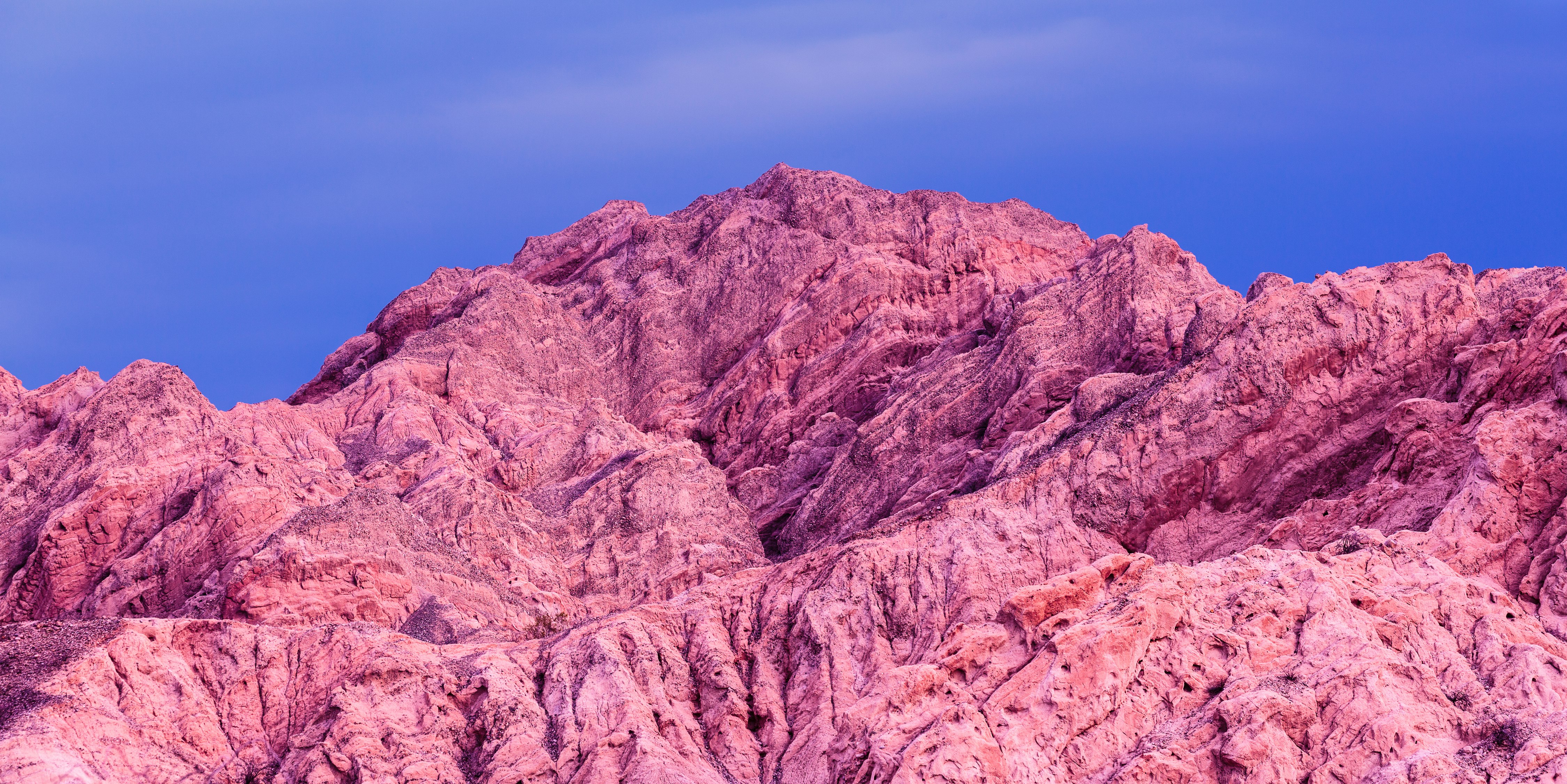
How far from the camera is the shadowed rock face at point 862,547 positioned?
4506 centimetres

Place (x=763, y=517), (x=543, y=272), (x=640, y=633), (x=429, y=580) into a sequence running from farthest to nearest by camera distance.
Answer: (x=543, y=272) < (x=763, y=517) < (x=429, y=580) < (x=640, y=633)

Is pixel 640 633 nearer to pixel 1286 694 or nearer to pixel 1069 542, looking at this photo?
pixel 1069 542

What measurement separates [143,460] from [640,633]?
26442 millimetres

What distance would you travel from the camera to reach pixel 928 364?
8250 cm

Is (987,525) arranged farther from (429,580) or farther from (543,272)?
(543,272)

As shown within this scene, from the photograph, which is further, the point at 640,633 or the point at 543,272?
the point at 543,272

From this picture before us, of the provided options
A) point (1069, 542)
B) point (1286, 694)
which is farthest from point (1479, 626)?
point (1069, 542)

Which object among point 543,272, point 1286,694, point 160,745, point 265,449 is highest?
point 543,272

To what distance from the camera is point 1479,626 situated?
150 ft

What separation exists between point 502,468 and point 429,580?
1701cm

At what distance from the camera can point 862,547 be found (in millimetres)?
56406

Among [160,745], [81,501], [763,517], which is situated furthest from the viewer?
[763,517]

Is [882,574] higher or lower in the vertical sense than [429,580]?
lower

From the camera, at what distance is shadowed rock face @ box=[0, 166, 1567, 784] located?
45062 mm
